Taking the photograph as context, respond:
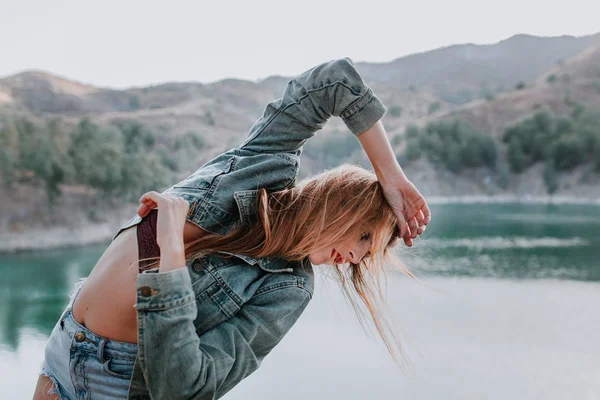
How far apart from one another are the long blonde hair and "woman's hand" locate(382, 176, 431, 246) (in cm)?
1

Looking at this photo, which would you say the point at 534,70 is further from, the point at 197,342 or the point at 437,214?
the point at 197,342

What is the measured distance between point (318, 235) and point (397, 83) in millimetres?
36388

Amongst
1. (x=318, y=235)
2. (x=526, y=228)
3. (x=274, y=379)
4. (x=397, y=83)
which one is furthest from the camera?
(x=397, y=83)

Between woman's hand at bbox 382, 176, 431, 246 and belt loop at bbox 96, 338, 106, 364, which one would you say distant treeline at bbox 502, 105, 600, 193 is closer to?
woman's hand at bbox 382, 176, 431, 246

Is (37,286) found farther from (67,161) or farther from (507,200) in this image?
(507,200)

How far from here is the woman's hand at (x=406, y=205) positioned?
0.77m

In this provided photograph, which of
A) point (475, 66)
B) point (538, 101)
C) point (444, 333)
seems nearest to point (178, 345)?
point (444, 333)

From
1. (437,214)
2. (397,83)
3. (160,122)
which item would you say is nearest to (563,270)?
(437,214)

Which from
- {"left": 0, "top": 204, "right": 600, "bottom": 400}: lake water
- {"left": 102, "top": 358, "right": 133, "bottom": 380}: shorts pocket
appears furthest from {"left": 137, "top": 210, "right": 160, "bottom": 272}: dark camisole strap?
{"left": 0, "top": 204, "right": 600, "bottom": 400}: lake water

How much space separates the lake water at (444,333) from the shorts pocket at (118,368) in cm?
171

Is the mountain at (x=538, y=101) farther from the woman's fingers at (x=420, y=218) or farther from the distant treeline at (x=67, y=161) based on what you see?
the woman's fingers at (x=420, y=218)

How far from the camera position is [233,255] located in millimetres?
699

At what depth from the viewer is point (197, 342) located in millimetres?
587

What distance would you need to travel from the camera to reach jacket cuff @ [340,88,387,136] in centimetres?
75
